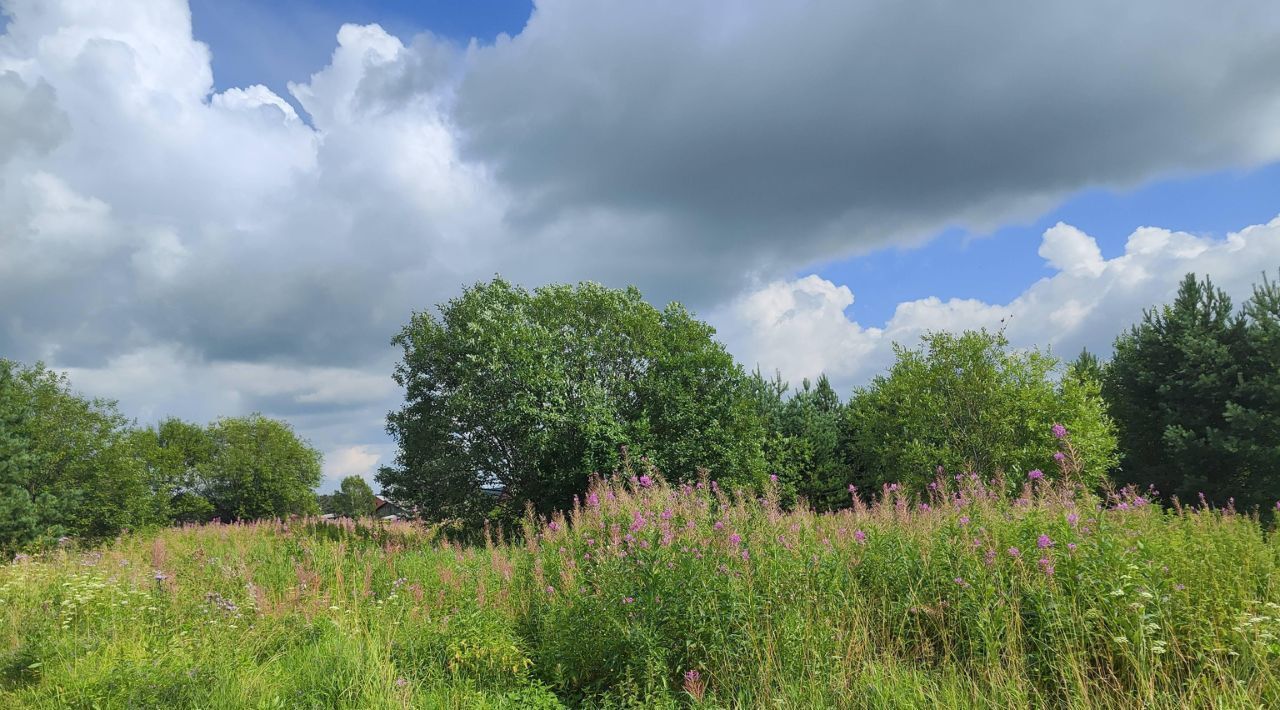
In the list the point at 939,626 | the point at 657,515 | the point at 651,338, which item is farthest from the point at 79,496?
the point at 939,626

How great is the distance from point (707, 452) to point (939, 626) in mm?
13923

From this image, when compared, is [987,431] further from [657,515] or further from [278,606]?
[278,606]

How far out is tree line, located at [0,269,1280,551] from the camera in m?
18.8

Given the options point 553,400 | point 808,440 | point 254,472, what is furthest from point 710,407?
point 254,472

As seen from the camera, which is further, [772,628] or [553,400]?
[553,400]

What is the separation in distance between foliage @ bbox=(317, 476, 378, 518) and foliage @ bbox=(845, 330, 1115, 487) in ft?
167

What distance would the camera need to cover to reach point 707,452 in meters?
19.3

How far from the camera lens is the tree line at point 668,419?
18.8 meters

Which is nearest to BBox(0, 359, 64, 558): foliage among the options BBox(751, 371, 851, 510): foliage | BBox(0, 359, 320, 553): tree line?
BBox(0, 359, 320, 553): tree line

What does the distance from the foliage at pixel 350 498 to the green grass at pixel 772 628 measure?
2309 inches

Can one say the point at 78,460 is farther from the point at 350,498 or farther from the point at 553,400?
the point at 350,498

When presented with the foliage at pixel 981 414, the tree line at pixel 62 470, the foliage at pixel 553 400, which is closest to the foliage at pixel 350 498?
the tree line at pixel 62 470

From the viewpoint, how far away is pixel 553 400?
1828 cm

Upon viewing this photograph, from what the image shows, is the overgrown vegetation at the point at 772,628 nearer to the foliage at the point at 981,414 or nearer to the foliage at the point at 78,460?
the foliage at the point at 981,414
